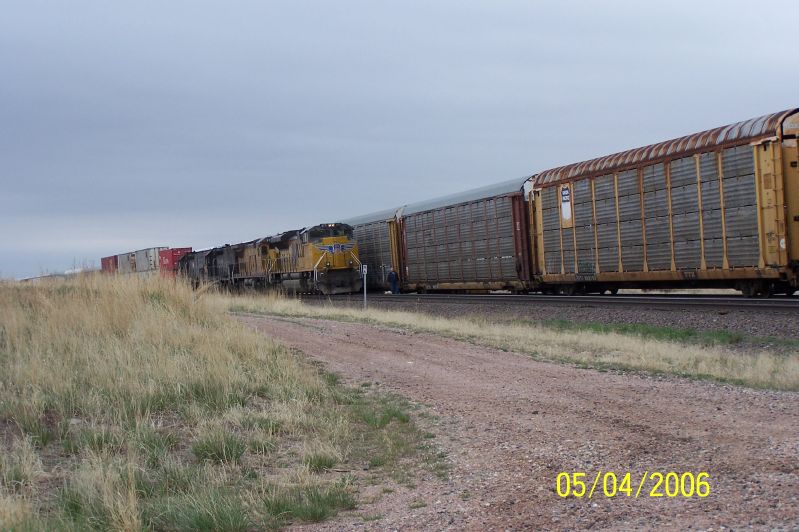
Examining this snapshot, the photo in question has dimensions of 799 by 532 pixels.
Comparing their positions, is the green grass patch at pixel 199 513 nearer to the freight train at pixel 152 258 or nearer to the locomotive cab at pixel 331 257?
the locomotive cab at pixel 331 257

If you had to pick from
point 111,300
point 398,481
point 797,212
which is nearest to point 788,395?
point 398,481

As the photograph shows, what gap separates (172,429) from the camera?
716cm

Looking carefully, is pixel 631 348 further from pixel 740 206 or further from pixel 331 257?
pixel 331 257

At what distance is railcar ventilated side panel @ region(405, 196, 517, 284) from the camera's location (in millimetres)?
25938

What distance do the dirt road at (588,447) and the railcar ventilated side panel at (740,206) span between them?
335 inches

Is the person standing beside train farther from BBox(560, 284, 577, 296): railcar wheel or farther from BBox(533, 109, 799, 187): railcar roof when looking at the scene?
BBox(533, 109, 799, 187): railcar roof

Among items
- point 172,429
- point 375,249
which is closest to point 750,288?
point 172,429

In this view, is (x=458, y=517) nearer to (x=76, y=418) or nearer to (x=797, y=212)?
(x=76, y=418)

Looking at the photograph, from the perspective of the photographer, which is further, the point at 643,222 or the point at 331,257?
the point at 331,257

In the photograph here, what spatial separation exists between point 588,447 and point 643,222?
49.1ft

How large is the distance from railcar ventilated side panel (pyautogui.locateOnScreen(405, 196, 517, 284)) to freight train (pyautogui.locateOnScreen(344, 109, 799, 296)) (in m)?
0.06

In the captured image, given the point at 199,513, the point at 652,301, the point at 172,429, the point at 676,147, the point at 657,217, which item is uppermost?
the point at 676,147

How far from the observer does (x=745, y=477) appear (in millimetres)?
4863

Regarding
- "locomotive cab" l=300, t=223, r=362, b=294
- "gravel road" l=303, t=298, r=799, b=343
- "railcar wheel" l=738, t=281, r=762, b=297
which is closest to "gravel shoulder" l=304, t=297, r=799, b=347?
"gravel road" l=303, t=298, r=799, b=343
